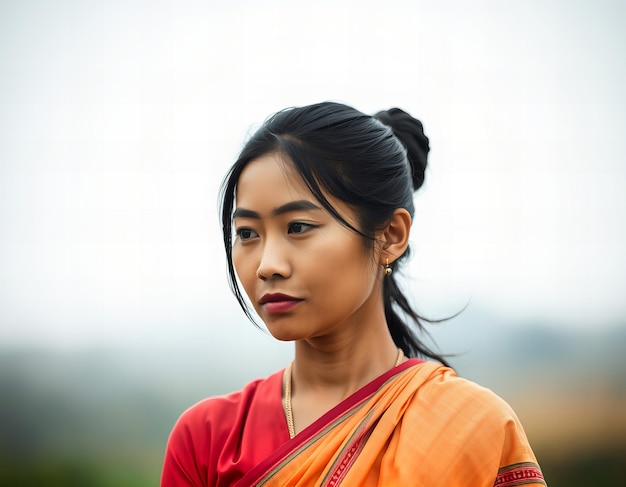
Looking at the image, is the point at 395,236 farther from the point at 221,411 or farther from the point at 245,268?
the point at 221,411

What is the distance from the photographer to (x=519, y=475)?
1693mm

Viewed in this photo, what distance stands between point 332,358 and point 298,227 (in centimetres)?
46

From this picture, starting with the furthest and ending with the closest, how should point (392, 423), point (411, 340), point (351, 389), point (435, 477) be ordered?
1. point (411, 340)
2. point (351, 389)
3. point (392, 423)
4. point (435, 477)

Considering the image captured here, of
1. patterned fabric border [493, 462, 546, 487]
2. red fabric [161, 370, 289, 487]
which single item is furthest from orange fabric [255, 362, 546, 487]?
red fabric [161, 370, 289, 487]

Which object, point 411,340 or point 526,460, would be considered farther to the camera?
point 411,340

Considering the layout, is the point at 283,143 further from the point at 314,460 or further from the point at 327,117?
the point at 314,460

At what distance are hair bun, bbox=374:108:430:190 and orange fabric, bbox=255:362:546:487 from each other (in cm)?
75

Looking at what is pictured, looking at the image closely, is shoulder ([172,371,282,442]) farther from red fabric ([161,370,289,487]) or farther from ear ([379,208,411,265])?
ear ([379,208,411,265])

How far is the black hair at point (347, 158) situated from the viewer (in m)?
1.73

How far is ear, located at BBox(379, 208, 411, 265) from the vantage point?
1833 mm

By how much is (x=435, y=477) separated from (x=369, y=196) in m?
0.77

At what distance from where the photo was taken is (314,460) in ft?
5.63

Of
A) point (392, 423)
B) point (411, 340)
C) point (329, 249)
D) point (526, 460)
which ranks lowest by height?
point (526, 460)

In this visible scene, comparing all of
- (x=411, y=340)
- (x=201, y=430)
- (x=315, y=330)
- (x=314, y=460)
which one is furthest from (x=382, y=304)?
(x=201, y=430)
